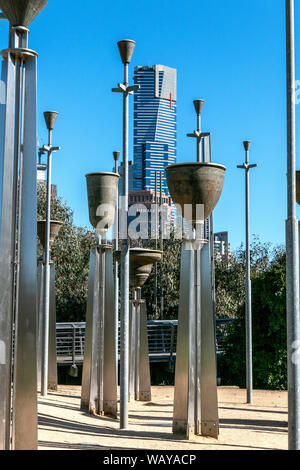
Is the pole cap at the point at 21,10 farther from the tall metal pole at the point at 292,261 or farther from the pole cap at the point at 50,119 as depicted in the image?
the pole cap at the point at 50,119

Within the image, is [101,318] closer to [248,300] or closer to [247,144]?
[248,300]

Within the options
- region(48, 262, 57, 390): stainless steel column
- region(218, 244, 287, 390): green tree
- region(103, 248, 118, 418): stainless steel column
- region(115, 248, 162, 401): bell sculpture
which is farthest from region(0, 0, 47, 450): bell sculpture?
region(218, 244, 287, 390): green tree

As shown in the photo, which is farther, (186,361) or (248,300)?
(248,300)

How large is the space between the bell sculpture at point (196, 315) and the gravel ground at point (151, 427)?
1.29 ft

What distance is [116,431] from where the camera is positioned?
11609mm

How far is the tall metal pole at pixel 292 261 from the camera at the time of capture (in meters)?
7.34

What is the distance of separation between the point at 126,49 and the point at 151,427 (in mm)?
7275

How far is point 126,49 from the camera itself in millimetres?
12695

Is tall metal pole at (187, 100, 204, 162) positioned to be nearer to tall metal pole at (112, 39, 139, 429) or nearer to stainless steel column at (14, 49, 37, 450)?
tall metal pole at (112, 39, 139, 429)

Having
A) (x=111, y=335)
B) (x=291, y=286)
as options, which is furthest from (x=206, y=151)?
(x=291, y=286)

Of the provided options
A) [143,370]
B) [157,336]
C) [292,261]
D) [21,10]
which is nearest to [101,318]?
[143,370]

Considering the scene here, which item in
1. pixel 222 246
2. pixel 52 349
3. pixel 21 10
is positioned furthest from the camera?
pixel 222 246

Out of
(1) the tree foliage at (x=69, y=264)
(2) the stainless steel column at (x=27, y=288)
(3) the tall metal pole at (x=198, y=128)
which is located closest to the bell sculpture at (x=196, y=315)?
(3) the tall metal pole at (x=198, y=128)
